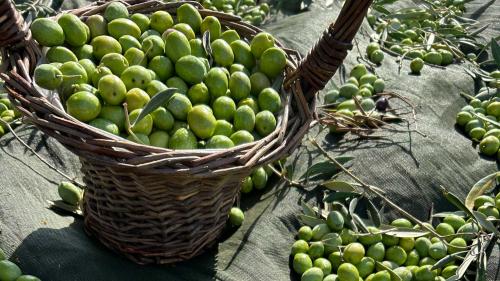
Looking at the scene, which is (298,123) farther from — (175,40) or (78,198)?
(78,198)

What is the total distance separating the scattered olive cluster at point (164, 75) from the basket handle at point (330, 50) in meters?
0.12

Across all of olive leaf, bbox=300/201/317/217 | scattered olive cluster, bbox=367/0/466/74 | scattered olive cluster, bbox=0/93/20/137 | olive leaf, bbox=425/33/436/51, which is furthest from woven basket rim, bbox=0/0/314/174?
olive leaf, bbox=425/33/436/51

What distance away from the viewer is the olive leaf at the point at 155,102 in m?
1.77

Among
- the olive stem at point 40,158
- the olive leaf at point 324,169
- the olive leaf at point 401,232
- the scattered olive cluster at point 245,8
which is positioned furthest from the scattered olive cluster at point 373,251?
the scattered olive cluster at point 245,8

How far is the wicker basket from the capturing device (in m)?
1.63

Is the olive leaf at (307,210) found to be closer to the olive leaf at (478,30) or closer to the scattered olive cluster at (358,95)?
the scattered olive cluster at (358,95)

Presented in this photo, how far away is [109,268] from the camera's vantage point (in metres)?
1.97

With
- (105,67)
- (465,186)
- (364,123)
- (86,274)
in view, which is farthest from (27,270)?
(465,186)

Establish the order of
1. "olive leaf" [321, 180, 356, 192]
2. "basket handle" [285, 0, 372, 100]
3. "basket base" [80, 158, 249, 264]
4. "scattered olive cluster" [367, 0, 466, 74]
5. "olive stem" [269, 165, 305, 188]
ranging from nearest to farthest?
"basket base" [80, 158, 249, 264] → "basket handle" [285, 0, 372, 100] → "olive leaf" [321, 180, 356, 192] → "olive stem" [269, 165, 305, 188] → "scattered olive cluster" [367, 0, 466, 74]

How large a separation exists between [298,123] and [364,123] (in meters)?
0.82

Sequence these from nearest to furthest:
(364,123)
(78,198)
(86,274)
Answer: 1. (86,274)
2. (78,198)
3. (364,123)

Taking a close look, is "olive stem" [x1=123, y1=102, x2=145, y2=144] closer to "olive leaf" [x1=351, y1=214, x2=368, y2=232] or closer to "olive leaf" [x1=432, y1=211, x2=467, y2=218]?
"olive leaf" [x1=351, y1=214, x2=368, y2=232]

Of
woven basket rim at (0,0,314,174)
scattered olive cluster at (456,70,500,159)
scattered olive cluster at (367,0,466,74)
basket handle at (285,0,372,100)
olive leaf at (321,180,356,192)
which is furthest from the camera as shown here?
scattered olive cluster at (367,0,466,74)

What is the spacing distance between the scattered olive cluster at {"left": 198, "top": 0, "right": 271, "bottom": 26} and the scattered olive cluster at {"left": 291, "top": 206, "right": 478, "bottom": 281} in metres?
1.61
